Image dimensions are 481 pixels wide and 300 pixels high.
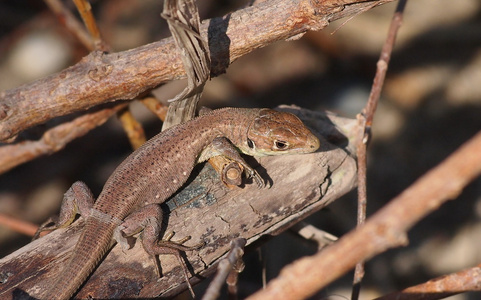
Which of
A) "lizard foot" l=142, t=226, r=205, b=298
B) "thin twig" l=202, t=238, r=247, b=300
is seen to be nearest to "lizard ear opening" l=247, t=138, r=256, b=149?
"lizard foot" l=142, t=226, r=205, b=298

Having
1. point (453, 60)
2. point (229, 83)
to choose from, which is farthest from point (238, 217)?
point (453, 60)

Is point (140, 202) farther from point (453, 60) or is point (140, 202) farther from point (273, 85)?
point (453, 60)

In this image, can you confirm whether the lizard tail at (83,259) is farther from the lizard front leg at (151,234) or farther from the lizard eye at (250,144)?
the lizard eye at (250,144)

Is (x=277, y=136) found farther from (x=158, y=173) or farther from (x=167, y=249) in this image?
(x=167, y=249)

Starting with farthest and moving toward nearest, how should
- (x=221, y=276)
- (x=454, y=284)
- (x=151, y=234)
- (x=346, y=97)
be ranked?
(x=346, y=97) → (x=151, y=234) → (x=454, y=284) → (x=221, y=276)

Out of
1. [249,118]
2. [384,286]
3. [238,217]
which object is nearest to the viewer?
[238,217]

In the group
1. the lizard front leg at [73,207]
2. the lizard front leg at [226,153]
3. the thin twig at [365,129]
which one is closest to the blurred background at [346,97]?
the thin twig at [365,129]

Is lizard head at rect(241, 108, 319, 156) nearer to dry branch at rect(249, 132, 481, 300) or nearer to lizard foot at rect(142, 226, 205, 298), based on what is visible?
lizard foot at rect(142, 226, 205, 298)

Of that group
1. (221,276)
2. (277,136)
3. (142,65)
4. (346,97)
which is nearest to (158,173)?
(142,65)
